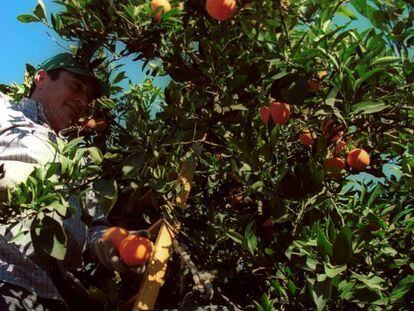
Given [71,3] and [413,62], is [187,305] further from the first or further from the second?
[71,3]

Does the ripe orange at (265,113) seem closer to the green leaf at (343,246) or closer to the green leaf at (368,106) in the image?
the green leaf at (368,106)

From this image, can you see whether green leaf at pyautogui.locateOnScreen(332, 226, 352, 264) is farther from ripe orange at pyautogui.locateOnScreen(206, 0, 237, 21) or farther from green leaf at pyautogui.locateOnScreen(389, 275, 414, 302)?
ripe orange at pyautogui.locateOnScreen(206, 0, 237, 21)

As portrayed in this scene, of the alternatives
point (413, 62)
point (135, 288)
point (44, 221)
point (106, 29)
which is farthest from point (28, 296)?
point (413, 62)

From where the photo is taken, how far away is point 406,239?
1360mm

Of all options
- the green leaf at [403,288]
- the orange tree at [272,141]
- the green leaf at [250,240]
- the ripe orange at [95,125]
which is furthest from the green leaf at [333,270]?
the ripe orange at [95,125]

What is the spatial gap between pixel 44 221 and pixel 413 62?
88 centimetres

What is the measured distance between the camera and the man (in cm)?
149

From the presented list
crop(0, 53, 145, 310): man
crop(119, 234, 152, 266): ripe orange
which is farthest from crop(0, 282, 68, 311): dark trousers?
crop(119, 234, 152, 266): ripe orange

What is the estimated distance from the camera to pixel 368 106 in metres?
1.09

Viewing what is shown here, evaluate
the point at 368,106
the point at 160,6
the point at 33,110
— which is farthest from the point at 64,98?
the point at 368,106

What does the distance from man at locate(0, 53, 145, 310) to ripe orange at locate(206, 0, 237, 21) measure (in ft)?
1.87

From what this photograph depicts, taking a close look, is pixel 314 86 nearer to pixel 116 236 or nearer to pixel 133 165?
pixel 133 165

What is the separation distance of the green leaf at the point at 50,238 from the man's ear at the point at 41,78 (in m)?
1.07

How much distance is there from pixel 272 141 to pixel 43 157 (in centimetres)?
86
